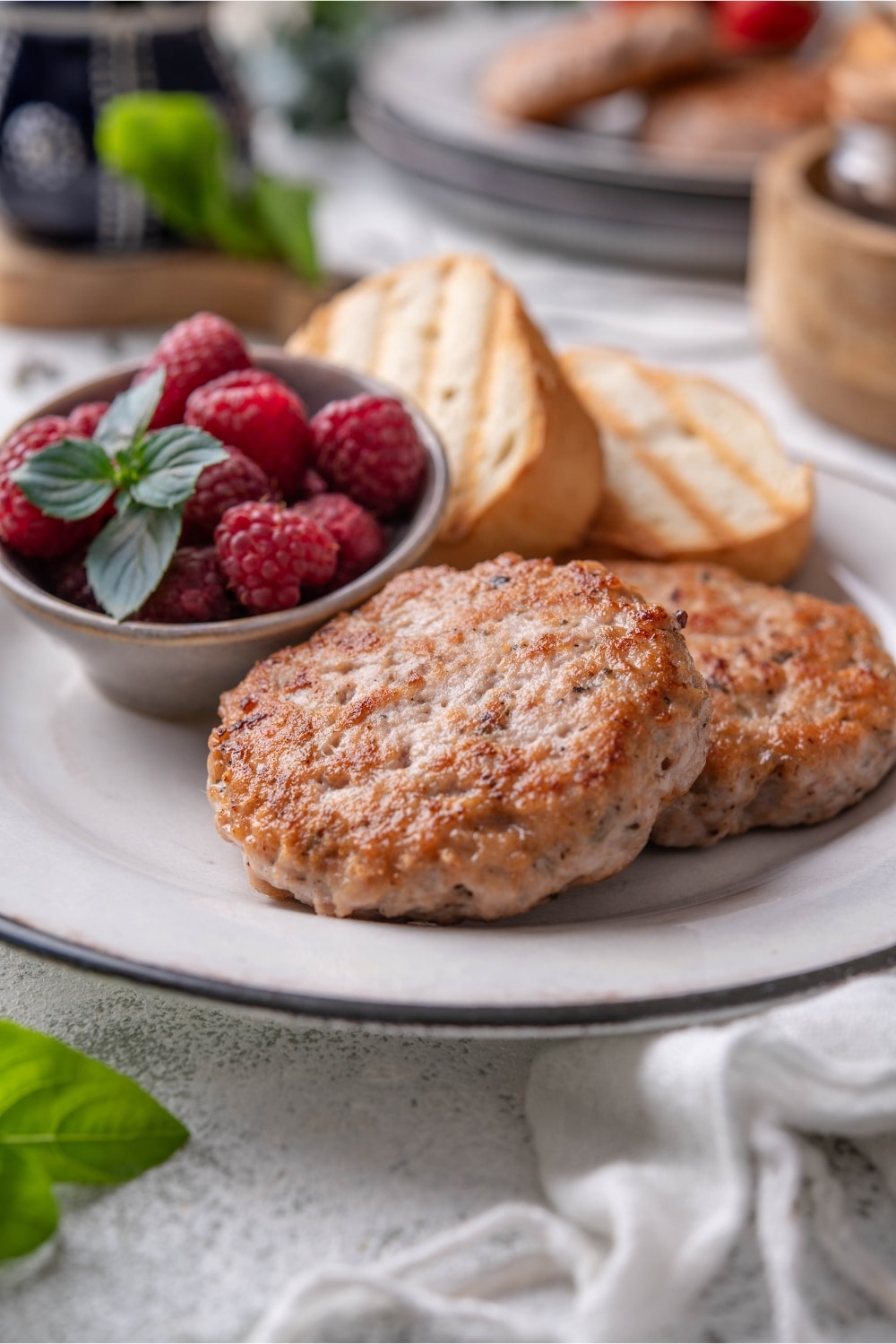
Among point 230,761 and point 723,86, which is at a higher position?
point 723,86

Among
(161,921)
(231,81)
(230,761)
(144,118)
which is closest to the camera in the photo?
(161,921)

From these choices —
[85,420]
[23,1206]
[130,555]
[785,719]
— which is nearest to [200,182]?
[85,420]

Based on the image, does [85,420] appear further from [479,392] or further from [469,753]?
[469,753]

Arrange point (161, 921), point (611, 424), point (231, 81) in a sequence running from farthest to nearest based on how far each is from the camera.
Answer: point (231, 81), point (611, 424), point (161, 921)

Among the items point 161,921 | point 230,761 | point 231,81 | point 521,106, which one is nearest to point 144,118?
point 231,81

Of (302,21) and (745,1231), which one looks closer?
(745,1231)

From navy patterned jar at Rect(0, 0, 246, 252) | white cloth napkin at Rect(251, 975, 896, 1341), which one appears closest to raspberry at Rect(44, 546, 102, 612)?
white cloth napkin at Rect(251, 975, 896, 1341)

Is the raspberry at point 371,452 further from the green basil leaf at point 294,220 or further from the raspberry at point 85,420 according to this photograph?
the green basil leaf at point 294,220

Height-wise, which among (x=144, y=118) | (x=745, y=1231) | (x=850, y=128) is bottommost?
(x=745, y=1231)

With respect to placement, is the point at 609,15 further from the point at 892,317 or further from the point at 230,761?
the point at 230,761
